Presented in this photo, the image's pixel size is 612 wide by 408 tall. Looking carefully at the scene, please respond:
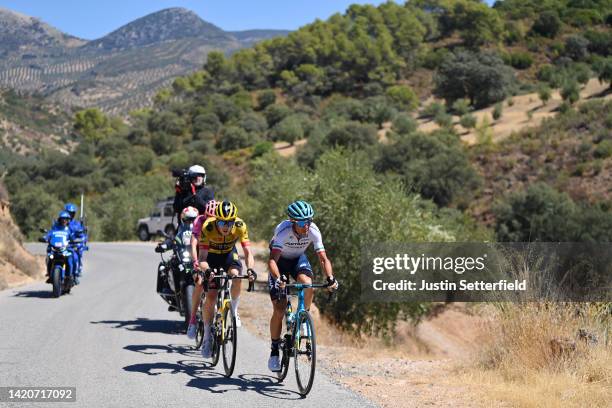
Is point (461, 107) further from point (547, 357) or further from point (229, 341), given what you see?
point (229, 341)

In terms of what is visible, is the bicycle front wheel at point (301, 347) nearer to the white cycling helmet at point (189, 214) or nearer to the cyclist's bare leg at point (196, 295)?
the cyclist's bare leg at point (196, 295)

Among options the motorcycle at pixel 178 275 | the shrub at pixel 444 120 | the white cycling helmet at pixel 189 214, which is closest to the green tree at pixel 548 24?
the shrub at pixel 444 120

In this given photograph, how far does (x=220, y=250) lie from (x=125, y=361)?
1883 millimetres

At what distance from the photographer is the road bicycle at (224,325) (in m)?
8.16

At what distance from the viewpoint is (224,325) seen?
8.44m

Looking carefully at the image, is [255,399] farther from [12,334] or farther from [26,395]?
[12,334]

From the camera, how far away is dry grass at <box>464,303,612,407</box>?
7.68 m

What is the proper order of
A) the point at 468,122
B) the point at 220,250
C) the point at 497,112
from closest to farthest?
the point at 220,250
the point at 468,122
the point at 497,112

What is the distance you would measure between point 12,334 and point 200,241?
13.2 ft

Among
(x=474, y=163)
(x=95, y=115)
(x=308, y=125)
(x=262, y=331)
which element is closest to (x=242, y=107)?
(x=308, y=125)

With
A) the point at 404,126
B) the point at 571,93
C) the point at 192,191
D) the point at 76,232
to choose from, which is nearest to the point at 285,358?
the point at 192,191

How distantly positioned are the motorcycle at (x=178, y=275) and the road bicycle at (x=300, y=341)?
2.83m

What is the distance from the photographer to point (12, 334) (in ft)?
35.4

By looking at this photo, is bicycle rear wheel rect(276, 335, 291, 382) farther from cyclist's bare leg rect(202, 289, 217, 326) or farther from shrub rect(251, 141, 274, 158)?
shrub rect(251, 141, 274, 158)
